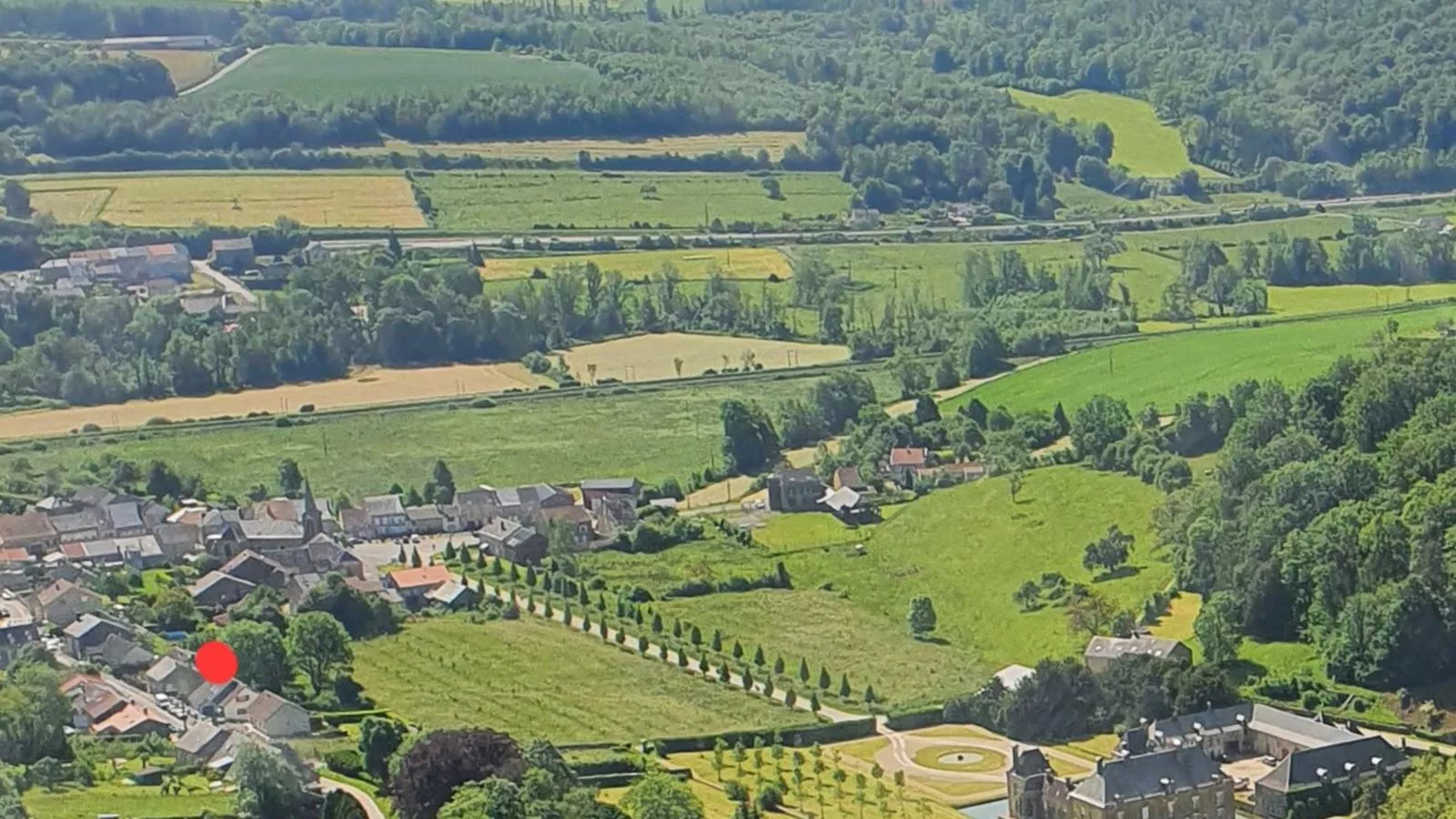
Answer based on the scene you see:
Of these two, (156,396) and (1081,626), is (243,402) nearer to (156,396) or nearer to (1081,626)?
(156,396)

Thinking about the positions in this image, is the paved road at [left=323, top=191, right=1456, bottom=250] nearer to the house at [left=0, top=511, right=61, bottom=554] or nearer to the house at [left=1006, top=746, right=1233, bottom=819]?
the house at [left=0, top=511, right=61, bottom=554]

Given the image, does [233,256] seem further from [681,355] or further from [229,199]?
[681,355]

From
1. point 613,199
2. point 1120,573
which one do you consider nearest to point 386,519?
point 1120,573

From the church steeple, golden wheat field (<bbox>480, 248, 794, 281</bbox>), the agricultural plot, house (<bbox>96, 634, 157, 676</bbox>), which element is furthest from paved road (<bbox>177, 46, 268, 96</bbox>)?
house (<bbox>96, 634, 157, 676</bbox>)

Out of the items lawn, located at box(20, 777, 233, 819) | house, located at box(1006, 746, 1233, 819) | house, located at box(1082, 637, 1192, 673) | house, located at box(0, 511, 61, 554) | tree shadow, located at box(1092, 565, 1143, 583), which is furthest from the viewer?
house, located at box(0, 511, 61, 554)

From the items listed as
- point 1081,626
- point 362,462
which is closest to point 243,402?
point 362,462

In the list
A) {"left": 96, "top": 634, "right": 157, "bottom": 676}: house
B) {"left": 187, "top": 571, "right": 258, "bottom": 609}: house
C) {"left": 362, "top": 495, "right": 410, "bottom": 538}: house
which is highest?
{"left": 96, "top": 634, "right": 157, "bottom": 676}: house

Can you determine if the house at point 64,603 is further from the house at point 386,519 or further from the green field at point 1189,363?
the green field at point 1189,363

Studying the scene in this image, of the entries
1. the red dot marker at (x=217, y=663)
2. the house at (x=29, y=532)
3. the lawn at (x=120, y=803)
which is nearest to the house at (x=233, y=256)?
the house at (x=29, y=532)
